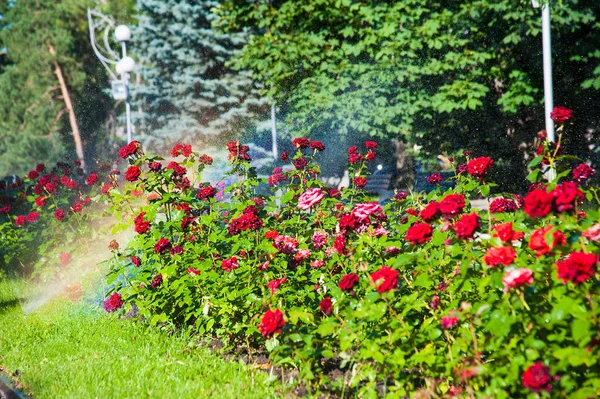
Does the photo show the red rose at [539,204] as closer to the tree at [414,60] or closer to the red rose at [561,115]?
the red rose at [561,115]

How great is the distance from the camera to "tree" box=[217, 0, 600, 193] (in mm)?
14312

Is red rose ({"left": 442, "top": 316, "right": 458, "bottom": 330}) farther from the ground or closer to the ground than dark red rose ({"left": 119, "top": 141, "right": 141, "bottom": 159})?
closer to the ground

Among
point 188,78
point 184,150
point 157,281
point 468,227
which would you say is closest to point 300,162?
point 184,150

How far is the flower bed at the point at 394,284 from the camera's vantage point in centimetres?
288

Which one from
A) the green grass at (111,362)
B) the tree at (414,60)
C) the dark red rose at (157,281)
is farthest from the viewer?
the tree at (414,60)

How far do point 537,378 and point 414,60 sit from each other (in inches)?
514

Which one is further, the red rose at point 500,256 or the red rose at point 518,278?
the red rose at point 500,256

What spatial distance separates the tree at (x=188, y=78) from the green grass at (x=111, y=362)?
15.3m

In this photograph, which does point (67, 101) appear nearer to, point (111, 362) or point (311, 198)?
point (111, 362)

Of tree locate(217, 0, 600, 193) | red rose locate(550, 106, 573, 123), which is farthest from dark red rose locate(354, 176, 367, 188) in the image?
tree locate(217, 0, 600, 193)

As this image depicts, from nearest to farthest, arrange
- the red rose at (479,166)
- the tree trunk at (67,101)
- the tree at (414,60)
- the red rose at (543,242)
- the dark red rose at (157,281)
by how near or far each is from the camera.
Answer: the red rose at (543,242)
the red rose at (479,166)
the dark red rose at (157,281)
the tree at (414,60)
the tree trunk at (67,101)

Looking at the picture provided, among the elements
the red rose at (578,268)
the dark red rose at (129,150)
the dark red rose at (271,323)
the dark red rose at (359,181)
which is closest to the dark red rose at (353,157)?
the dark red rose at (359,181)

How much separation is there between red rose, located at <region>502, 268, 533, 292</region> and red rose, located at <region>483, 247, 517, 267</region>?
0.30ft

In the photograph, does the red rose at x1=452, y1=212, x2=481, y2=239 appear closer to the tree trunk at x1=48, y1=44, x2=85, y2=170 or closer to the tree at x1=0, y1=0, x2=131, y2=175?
the tree at x1=0, y1=0, x2=131, y2=175
